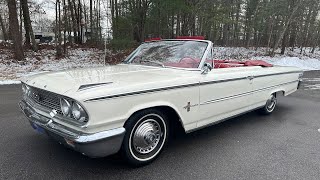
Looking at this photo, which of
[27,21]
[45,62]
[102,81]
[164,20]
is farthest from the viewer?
[164,20]

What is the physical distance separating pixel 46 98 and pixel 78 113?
0.66m

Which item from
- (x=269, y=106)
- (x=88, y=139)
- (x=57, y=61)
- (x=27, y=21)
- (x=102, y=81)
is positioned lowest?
(x=269, y=106)

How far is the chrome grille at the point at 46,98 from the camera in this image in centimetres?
284

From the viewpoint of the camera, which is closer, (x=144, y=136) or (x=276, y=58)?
(x=144, y=136)

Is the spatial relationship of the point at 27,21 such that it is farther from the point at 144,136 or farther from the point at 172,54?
the point at 144,136

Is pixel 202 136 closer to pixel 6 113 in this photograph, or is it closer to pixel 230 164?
pixel 230 164

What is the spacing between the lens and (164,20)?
21.3m

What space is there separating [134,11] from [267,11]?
13.5m

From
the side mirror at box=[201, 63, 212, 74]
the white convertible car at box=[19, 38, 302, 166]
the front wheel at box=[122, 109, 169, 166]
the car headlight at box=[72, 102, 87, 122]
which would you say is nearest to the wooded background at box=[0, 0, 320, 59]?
the white convertible car at box=[19, 38, 302, 166]

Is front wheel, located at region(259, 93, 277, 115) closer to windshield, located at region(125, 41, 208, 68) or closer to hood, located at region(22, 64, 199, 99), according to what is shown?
windshield, located at region(125, 41, 208, 68)

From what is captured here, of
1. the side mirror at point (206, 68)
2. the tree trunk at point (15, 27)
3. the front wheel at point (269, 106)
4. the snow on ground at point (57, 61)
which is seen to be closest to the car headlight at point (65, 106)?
the side mirror at point (206, 68)

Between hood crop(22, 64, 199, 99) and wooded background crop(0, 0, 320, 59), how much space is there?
13.0m

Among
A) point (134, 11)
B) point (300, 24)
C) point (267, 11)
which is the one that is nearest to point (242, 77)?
point (134, 11)

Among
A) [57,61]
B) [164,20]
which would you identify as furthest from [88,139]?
[164,20]
